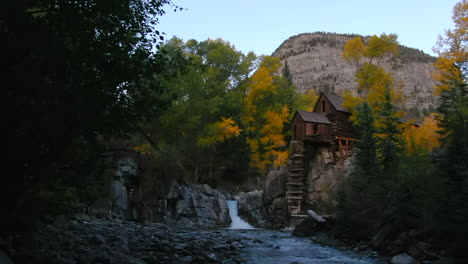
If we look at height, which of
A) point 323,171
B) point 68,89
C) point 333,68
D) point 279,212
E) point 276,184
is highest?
point 333,68

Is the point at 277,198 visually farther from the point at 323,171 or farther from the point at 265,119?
the point at 265,119

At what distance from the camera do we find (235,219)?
29656mm

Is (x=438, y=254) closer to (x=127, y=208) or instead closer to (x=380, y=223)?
(x=380, y=223)

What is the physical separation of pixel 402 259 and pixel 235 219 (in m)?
19.6

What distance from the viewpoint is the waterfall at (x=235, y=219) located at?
28.8m

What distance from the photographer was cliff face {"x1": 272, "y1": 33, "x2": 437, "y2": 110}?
102 metres

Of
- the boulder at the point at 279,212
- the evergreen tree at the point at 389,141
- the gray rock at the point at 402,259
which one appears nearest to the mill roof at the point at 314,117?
the boulder at the point at 279,212

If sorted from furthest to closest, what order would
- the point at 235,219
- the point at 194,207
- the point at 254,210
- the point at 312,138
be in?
the point at 254,210
the point at 312,138
the point at 235,219
the point at 194,207

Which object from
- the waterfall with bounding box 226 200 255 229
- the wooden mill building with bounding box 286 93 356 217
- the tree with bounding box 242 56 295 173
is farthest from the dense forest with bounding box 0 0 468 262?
the tree with bounding box 242 56 295 173

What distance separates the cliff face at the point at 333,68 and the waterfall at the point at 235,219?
67261mm

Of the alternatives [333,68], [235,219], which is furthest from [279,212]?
[333,68]

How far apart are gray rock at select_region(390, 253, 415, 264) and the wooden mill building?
17.0m

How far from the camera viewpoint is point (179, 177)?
1104 inches

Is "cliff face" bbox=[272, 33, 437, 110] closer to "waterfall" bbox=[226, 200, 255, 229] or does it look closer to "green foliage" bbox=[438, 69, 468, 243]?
"waterfall" bbox=[226, 200, 255, 229]
